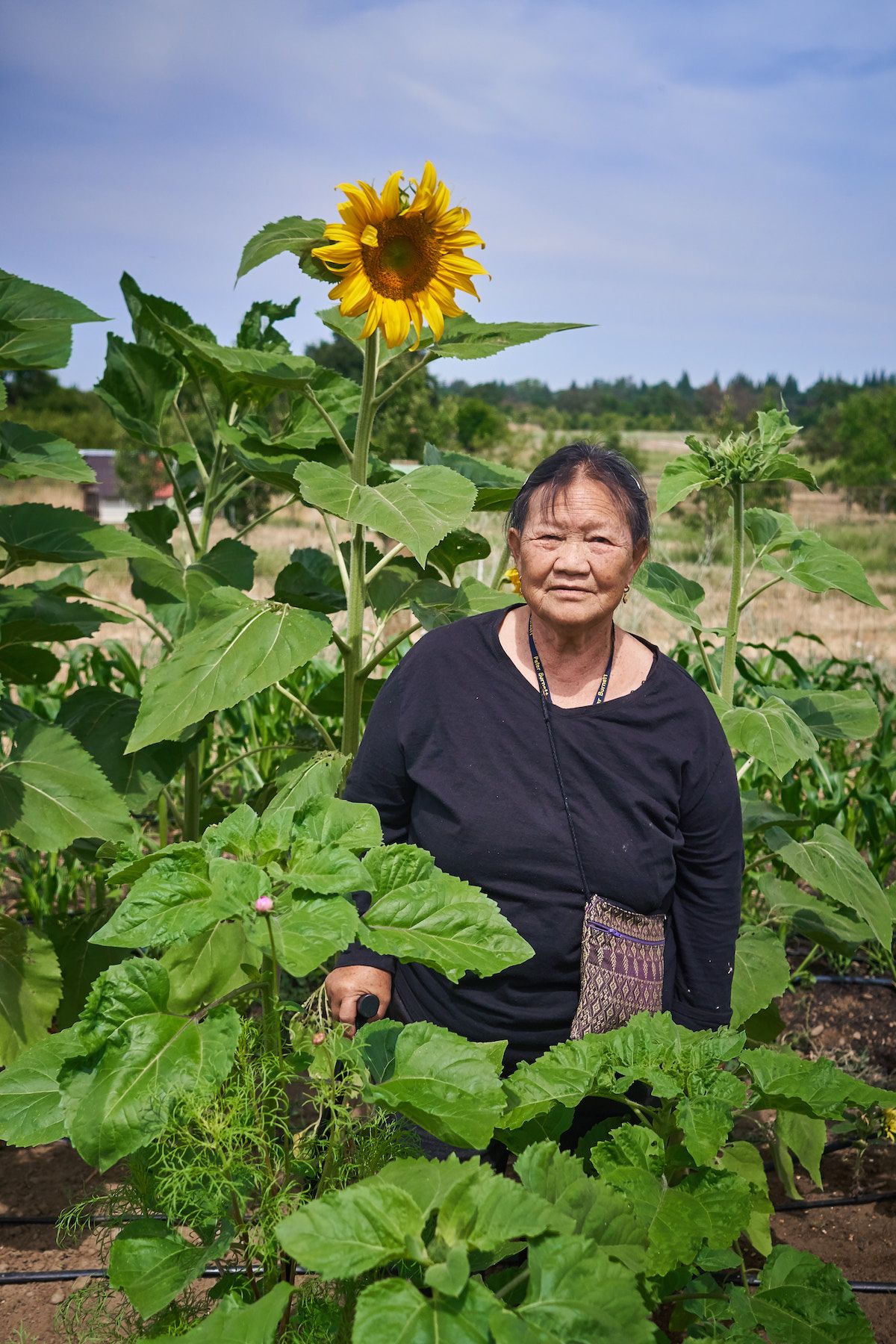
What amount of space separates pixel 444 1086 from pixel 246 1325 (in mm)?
270

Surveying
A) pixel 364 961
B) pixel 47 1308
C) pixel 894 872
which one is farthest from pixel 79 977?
pixel 894 872

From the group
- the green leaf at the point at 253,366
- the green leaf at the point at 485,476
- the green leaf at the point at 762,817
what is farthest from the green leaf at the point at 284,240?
the green leaf at the point at 762,817

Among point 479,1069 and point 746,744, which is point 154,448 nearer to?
point 746,744

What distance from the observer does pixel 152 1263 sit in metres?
1.12

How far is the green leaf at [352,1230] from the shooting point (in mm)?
884

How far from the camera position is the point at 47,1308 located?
2.00 m

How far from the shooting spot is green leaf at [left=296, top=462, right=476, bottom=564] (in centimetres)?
191

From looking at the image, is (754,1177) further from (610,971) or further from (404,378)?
(404,378)

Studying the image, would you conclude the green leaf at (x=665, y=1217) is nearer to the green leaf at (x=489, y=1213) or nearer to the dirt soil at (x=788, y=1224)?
the green leaf at (x=489, y=1213)

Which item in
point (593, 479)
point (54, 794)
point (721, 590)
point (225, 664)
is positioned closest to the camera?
point (593, 479)

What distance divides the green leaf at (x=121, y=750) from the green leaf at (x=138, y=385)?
634 mm

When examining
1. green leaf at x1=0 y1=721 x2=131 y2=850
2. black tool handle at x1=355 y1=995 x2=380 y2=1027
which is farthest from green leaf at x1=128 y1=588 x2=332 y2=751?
black tool handle at x1=355 y1=995 x2=380 y2=1027

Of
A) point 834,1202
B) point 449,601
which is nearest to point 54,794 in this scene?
point 449,601

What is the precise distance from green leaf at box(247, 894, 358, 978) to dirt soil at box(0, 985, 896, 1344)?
1038 mm
